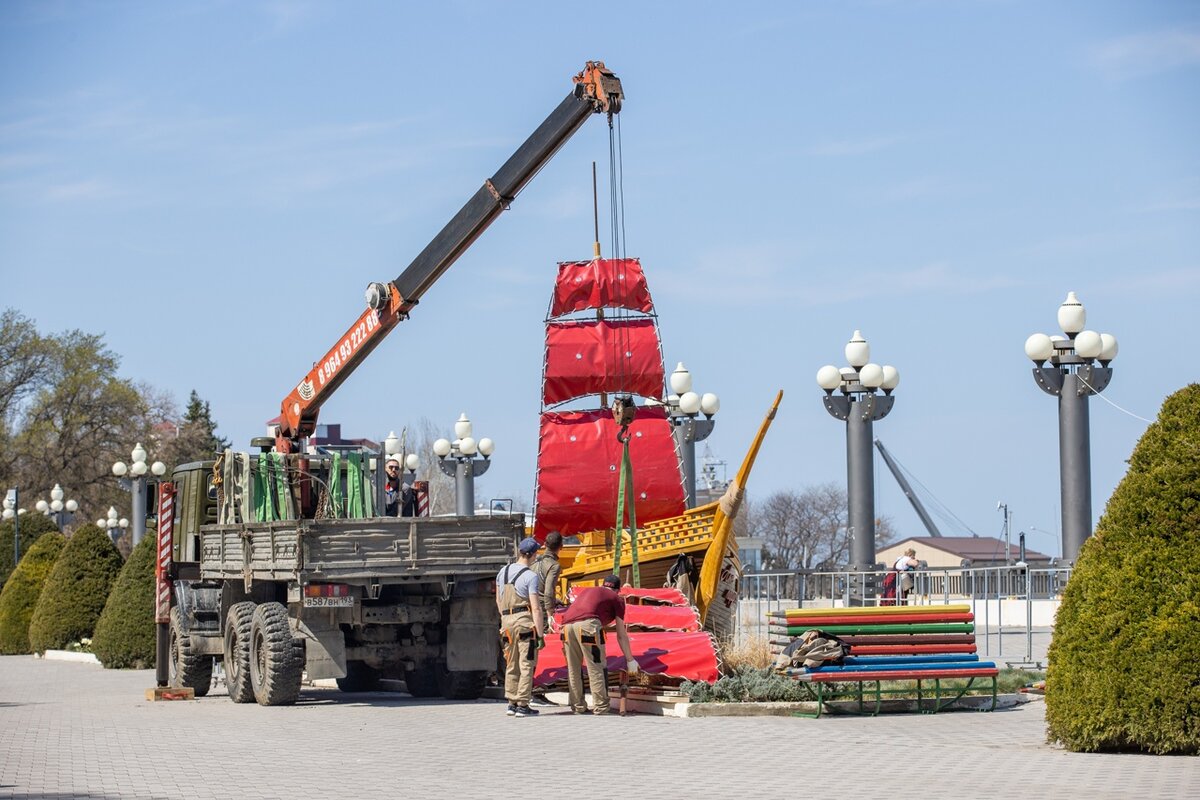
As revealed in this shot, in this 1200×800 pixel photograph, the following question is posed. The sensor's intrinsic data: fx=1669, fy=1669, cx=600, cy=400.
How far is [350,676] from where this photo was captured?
66.0 feet

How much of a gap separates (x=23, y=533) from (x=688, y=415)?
20.4m

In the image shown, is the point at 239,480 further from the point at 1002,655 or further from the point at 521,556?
the point at 1002,655

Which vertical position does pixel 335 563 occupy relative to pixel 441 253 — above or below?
below

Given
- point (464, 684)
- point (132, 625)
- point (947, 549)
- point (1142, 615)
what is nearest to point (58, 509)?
point (132, 625)

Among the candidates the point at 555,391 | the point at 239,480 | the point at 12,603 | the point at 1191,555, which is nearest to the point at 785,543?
the point at 12,603

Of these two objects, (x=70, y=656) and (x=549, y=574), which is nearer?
(x=549, y=574)

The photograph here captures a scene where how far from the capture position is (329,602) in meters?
16.1

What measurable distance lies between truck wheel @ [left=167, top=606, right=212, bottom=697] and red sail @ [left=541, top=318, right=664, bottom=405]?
727 centimetres

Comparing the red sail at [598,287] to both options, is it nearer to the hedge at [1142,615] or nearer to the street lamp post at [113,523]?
the hedge at [1142,615]

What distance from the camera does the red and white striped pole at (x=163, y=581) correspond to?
65.2ft

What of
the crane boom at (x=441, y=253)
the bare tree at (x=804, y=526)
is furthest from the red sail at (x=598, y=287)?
the bare tree at (x=804, y=526)

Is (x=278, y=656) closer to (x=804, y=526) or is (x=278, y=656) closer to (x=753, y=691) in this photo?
(x=753, y=691)

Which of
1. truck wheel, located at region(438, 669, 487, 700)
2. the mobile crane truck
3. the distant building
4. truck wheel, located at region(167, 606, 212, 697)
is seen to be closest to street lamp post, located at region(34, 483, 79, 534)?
the mobile crane truck

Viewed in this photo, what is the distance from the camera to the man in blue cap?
1484 cm
